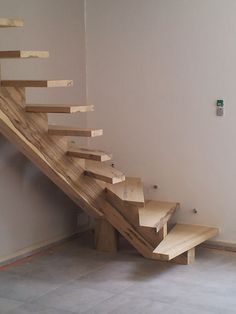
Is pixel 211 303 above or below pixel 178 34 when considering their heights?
below

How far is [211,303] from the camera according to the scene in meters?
3.54

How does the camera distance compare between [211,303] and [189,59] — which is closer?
[211,303]

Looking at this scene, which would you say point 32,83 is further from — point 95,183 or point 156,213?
point 156,213

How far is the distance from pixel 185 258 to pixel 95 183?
0.94 m

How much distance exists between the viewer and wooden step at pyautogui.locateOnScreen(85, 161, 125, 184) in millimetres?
4096

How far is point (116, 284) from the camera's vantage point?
3879 millimetres

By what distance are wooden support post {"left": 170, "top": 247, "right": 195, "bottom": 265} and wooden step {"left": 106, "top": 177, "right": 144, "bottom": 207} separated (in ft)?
1.72

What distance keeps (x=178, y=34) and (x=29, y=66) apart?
4.31ft

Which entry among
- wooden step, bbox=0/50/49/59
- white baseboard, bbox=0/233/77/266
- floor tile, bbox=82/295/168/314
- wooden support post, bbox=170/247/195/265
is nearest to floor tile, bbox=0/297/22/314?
floor tile, bbox=82/295/168/314

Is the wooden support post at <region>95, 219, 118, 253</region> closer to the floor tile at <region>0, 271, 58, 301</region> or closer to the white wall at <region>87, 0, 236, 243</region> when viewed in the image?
the white wall at <region>87, 0, 236, 243</region>

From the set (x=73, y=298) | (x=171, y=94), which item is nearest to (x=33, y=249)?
(x=73, y=298)

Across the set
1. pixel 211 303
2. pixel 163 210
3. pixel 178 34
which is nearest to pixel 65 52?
pixel 178 34

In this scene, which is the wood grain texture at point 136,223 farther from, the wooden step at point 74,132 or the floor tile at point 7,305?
the floor tile at point 7,305

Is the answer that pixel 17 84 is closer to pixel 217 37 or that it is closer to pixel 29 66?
pixel 29 66
